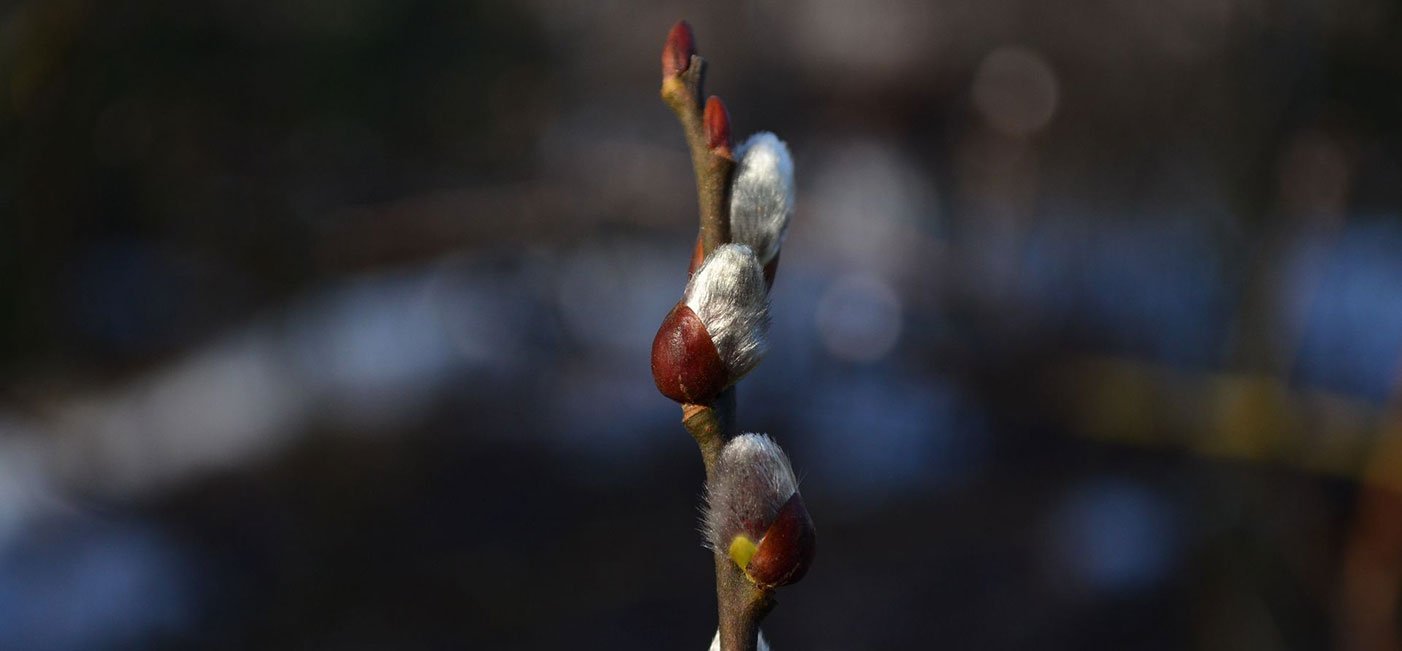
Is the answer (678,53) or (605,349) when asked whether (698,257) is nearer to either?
(678,53)

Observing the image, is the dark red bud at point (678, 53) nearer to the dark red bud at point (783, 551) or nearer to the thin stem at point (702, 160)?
the thin stem at point (702, 160)

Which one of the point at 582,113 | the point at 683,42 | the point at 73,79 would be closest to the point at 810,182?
the point at 582,113

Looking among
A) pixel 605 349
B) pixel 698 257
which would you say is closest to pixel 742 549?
pixel 698 257

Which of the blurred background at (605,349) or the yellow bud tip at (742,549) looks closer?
the yellow bud tip at (742,549)

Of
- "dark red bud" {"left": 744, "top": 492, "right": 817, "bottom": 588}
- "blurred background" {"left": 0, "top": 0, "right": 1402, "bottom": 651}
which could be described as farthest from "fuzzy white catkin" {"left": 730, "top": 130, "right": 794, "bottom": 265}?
"blurred background" {"left": 0, "top": 0, "right": 1402, "bottom": 651}

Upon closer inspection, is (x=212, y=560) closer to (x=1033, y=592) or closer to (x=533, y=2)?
(x=533, y=2)

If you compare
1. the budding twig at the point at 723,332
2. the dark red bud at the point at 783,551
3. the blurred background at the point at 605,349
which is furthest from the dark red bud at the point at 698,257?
the blurred background at the point at 605,349
